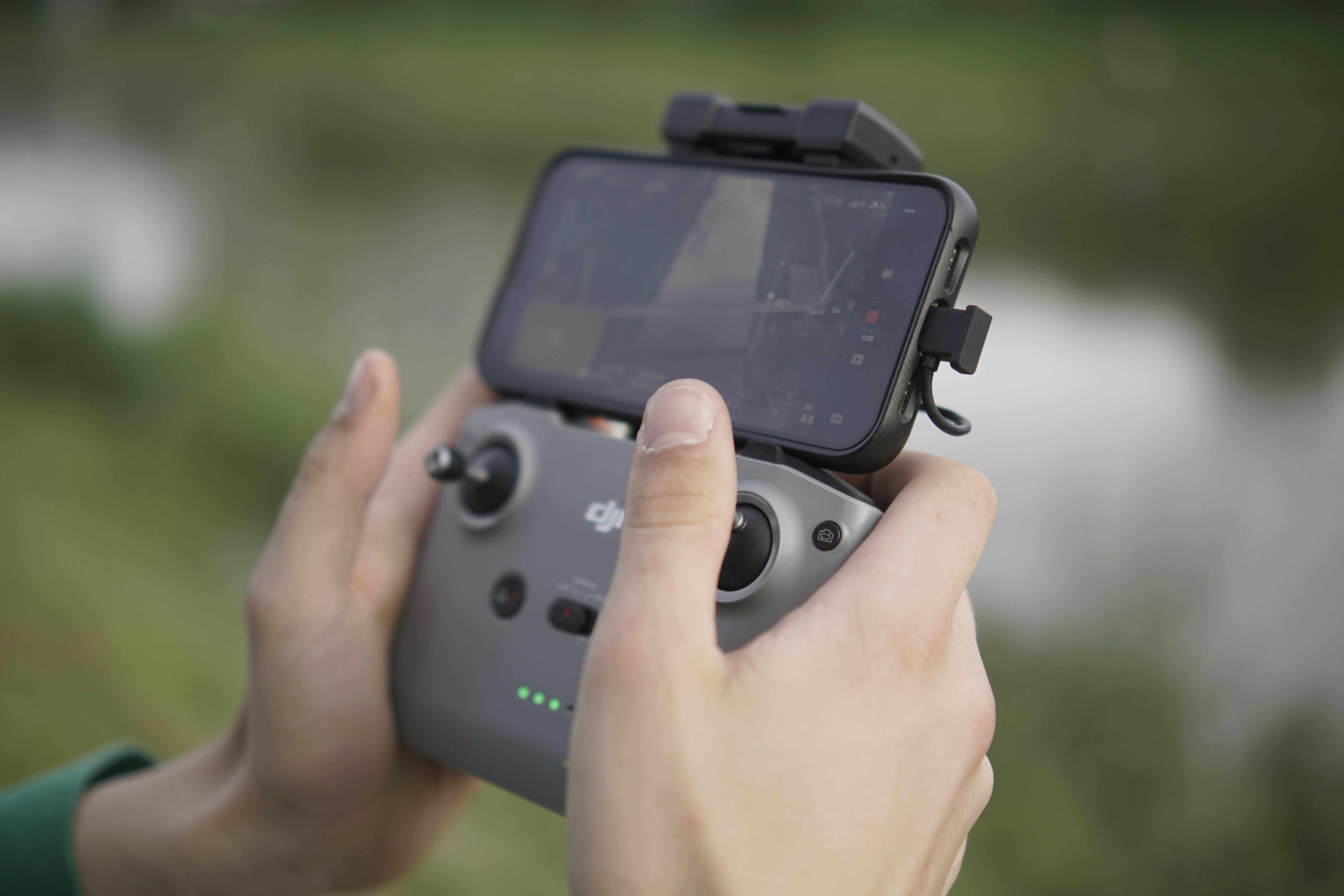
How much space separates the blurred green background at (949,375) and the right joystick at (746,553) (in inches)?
16.4

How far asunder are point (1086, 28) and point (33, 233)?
245cm

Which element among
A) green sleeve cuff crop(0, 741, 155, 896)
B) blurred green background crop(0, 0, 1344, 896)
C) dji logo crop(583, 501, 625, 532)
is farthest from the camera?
blurred green background crop(0, 0, 1344, 896)

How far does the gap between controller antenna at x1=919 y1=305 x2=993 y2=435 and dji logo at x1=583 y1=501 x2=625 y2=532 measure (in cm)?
24

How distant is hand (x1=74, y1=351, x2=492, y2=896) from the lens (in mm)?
678

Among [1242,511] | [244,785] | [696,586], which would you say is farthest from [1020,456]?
[244,785]

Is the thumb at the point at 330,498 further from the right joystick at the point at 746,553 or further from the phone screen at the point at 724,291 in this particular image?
the right joystick at the point at 746,553

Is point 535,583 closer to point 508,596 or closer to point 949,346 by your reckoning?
point 508,596

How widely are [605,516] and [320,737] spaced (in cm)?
29

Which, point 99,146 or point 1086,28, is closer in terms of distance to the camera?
point 1086,28

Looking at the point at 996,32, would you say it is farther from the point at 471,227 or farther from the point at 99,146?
the point at 99,146

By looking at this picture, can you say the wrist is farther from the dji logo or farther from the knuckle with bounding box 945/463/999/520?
the knuckle with bounding box 945/463/999/520

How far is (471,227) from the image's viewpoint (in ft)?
5.84

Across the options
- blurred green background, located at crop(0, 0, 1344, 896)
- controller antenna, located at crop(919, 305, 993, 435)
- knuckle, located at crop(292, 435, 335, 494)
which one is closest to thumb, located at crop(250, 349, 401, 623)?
knuckle, located at crop(292, 435, 335, 494)

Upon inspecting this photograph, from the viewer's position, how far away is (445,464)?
0.69 m
